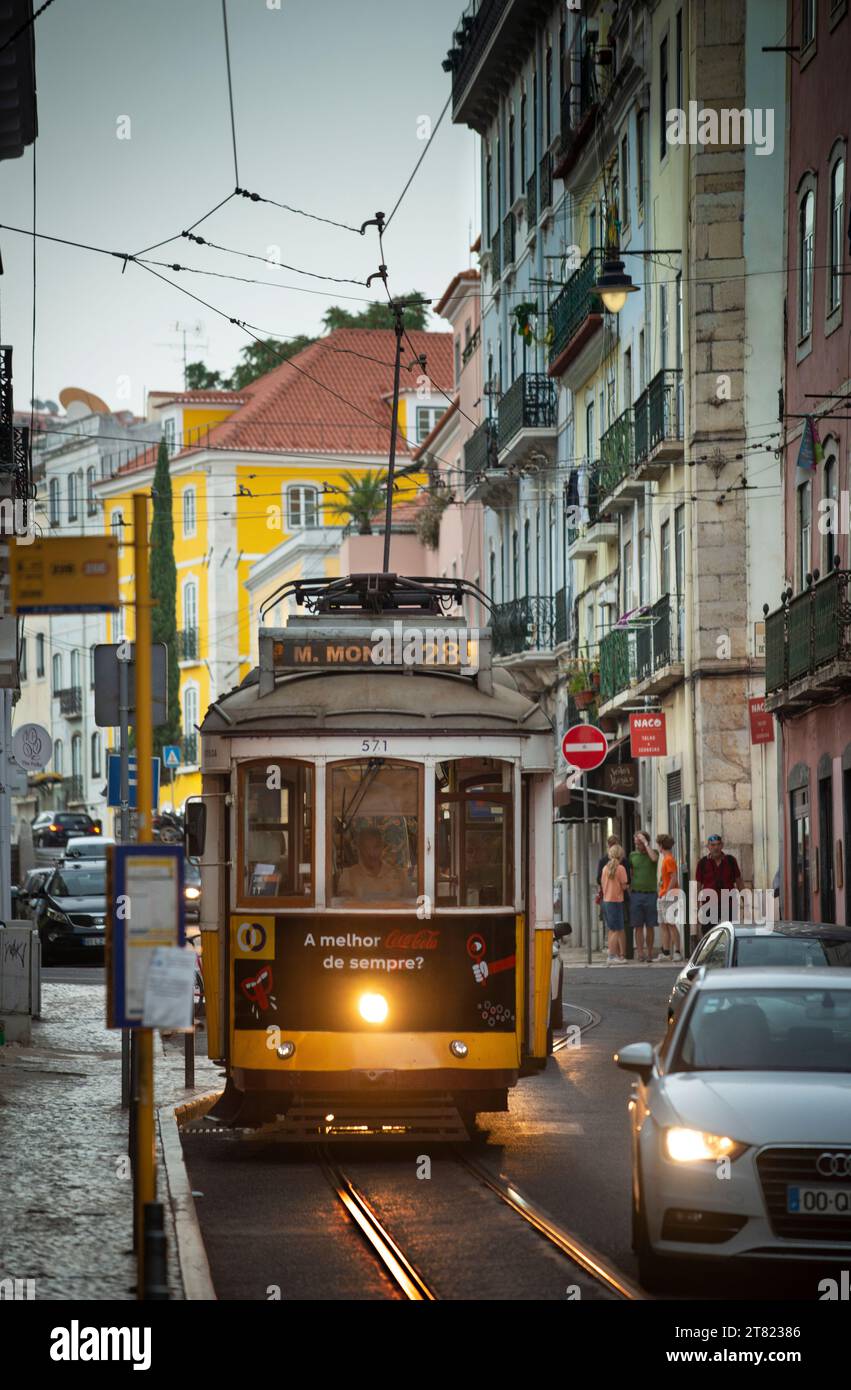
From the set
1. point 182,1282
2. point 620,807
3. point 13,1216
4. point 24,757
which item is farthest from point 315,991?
point 620,807

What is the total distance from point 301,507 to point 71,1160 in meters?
76.4

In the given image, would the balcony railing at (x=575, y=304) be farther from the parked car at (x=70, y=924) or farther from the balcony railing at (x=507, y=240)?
the parked car at (x=70, y=924)

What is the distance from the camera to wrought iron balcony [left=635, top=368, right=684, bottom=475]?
4084 cm

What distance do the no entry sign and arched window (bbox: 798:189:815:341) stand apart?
20.6 feet

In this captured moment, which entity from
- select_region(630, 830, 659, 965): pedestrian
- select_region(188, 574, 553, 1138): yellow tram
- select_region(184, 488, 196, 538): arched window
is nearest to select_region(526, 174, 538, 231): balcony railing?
select_region(630, 830, 659, 965): pedestrian

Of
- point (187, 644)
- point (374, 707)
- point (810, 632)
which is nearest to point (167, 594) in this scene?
point (187, 644)

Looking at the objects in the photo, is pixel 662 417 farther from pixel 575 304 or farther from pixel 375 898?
pixel 375 898

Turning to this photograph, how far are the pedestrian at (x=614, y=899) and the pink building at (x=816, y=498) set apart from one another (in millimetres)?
2832

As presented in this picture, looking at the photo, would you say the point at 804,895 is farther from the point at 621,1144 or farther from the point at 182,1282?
the point at 182,1282

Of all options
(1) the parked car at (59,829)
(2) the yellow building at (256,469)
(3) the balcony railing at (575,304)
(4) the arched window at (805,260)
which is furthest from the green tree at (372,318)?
(4) the arched window at (805,260)

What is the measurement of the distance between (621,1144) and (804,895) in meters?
21.0

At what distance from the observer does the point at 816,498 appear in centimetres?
3588

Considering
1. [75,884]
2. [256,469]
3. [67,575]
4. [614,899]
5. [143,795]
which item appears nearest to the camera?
[143,795]

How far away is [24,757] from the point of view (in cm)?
3297
